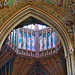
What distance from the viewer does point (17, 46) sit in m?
25.8

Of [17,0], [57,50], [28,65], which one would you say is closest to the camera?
[17,0]

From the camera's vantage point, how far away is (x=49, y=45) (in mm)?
27078

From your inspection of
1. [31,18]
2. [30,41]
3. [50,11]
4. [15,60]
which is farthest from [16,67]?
[50,11]

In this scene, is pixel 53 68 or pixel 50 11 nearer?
pixel 50 11

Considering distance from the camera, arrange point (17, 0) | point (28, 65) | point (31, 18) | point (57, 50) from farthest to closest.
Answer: point (28, 65)
point (57, 50)
point (31, 18)
point (17, 0)

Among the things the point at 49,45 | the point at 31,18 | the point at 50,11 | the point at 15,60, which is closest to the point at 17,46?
the point at 15,60

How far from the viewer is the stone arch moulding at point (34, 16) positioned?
61.1ft

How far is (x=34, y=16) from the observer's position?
1911 cm

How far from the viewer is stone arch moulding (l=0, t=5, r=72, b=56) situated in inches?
733

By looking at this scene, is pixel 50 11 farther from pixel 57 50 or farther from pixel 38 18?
pixel 57 50

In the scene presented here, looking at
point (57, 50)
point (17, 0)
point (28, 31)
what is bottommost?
point (57, 50)

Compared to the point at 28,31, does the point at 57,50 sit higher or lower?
lower

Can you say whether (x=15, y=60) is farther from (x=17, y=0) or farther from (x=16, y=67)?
(x=17, y=0)

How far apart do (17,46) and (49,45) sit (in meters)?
3.36
